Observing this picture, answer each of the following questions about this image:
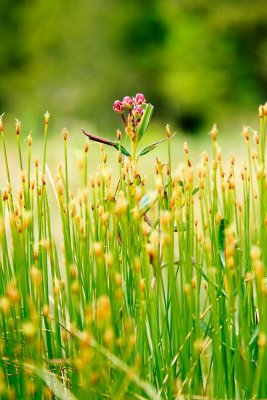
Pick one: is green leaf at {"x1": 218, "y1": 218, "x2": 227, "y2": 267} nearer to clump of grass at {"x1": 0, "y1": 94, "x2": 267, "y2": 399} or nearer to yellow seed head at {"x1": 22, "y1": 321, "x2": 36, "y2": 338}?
clump of grass at {"x1": 0, "y1": 94, "x2": 267, "y2": 399}

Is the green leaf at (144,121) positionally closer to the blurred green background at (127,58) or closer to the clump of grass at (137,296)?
the clump of grass at (137,296)

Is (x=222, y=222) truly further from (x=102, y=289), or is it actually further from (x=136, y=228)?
(x=102, y=289)

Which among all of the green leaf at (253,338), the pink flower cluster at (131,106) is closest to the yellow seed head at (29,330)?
the green leaf at (253,338)

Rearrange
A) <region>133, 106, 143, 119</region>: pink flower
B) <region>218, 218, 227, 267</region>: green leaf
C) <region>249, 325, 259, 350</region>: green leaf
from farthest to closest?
<region>133, 106, 143, 119</region>: pink flower, <region>218, 218, 227, 267</region>: green leaf, <region>249, 325, 259, 350</region>: green leaf

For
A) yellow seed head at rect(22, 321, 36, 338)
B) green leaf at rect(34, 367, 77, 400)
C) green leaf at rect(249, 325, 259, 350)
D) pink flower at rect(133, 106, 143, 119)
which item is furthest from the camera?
pink flower at rect(133, 106, 143, 119)

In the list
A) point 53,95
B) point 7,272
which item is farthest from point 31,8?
point 7,272

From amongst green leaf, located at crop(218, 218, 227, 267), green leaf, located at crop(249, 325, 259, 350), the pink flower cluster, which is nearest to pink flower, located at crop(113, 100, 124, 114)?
the pink flower cluster

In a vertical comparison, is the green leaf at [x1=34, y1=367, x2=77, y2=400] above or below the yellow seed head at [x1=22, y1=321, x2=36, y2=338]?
below

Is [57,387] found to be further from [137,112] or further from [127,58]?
[127,58]

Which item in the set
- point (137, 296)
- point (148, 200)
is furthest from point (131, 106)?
point (137, 296)
